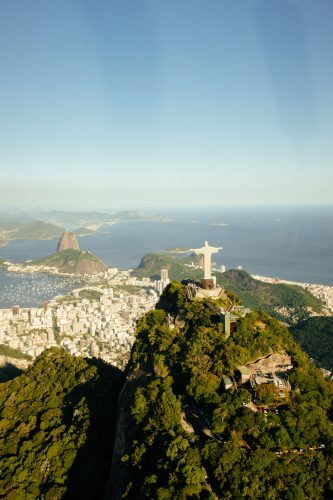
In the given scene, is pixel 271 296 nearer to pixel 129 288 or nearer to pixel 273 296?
pixel 273 296

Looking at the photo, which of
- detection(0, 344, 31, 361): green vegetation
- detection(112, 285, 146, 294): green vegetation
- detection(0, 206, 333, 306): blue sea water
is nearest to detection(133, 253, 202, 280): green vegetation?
detection(112, 285, 146, 294): green vegetation

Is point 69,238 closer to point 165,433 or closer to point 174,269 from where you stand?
point 174,269

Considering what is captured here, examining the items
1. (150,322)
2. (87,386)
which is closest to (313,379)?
(150,322)

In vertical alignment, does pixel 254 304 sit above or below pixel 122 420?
below

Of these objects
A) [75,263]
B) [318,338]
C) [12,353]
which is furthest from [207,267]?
[75,263]

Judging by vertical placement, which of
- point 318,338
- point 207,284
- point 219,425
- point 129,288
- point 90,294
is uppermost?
point 207,284

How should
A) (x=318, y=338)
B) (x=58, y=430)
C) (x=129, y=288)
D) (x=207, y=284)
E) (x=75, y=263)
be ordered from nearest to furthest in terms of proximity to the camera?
(x=58, y=430), (x=207, y=284), (x=318, y=338), (x=129, y=288), (x=75, y=263)

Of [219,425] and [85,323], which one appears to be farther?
[85,323]

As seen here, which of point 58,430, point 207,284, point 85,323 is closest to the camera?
point 58,430
